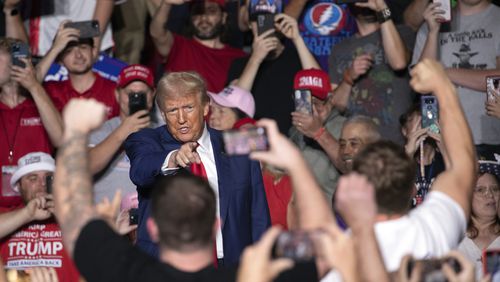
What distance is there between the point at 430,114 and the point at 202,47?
8.05 ft

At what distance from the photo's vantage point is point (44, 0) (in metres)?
9.96

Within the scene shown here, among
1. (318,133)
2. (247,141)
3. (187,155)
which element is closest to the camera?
(247,141)

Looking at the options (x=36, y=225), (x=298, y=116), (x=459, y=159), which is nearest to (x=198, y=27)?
(x=298, y=116)

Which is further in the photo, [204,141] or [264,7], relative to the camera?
[264,7]

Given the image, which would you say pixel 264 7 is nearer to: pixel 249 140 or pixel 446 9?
pixel 446 9

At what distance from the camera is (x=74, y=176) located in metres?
4.52

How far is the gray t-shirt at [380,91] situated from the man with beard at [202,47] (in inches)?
47.0

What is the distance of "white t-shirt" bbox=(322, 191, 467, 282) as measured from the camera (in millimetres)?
4598

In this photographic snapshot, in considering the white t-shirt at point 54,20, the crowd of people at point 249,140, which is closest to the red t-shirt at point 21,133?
the crowd of people at point 249,140

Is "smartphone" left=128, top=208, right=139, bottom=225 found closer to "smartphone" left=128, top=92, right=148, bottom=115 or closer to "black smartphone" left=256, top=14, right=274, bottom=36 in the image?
"smartphone" left=128, top=92, right=148, bottom=115

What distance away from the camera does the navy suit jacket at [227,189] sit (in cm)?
647

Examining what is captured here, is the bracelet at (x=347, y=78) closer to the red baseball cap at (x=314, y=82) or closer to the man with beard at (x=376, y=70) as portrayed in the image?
the man with beard at (x=376, y=70)

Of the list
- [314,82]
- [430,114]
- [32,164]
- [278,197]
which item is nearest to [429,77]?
[430,114]

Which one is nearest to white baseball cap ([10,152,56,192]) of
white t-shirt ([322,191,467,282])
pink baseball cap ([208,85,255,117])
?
pink baseball cap ([208,85,255,117])
